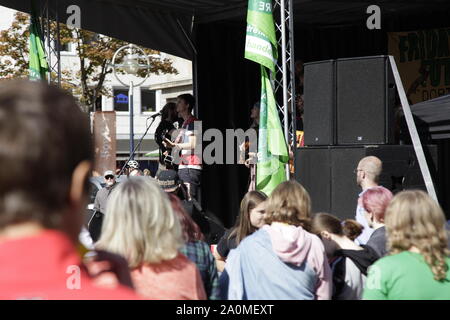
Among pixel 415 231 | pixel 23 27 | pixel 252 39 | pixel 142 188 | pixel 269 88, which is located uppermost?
pixel 23 27

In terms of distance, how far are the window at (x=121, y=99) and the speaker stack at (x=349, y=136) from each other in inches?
1006

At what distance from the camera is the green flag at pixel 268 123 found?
6.09m

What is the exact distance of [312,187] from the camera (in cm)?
639

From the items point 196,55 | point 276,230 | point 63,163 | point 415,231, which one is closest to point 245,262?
point 276,230

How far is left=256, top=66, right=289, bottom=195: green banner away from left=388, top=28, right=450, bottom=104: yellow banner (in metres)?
5.24

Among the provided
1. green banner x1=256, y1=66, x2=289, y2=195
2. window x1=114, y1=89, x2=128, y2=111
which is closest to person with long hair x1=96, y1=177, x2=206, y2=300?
green banner x1=256, y1=66, x2=289, y2=195

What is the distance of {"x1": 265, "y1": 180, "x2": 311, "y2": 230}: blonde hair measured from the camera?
10.3 feet

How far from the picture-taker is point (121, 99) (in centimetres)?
3200

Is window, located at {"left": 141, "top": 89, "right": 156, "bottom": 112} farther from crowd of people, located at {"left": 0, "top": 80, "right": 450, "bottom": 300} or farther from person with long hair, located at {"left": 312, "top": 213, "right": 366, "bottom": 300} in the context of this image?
person with long hair, located at {"left": 312, "top": 213, "right": 366, "bottom": 300}

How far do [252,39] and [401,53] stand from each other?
19.0 feet

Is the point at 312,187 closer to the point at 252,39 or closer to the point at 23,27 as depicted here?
the point at 252,39

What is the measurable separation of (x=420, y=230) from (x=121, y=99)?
30.0 metres

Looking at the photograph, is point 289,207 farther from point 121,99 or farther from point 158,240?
point 121,99

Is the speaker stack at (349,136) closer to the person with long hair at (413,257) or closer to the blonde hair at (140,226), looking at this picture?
the person with long hair at (413,257)
